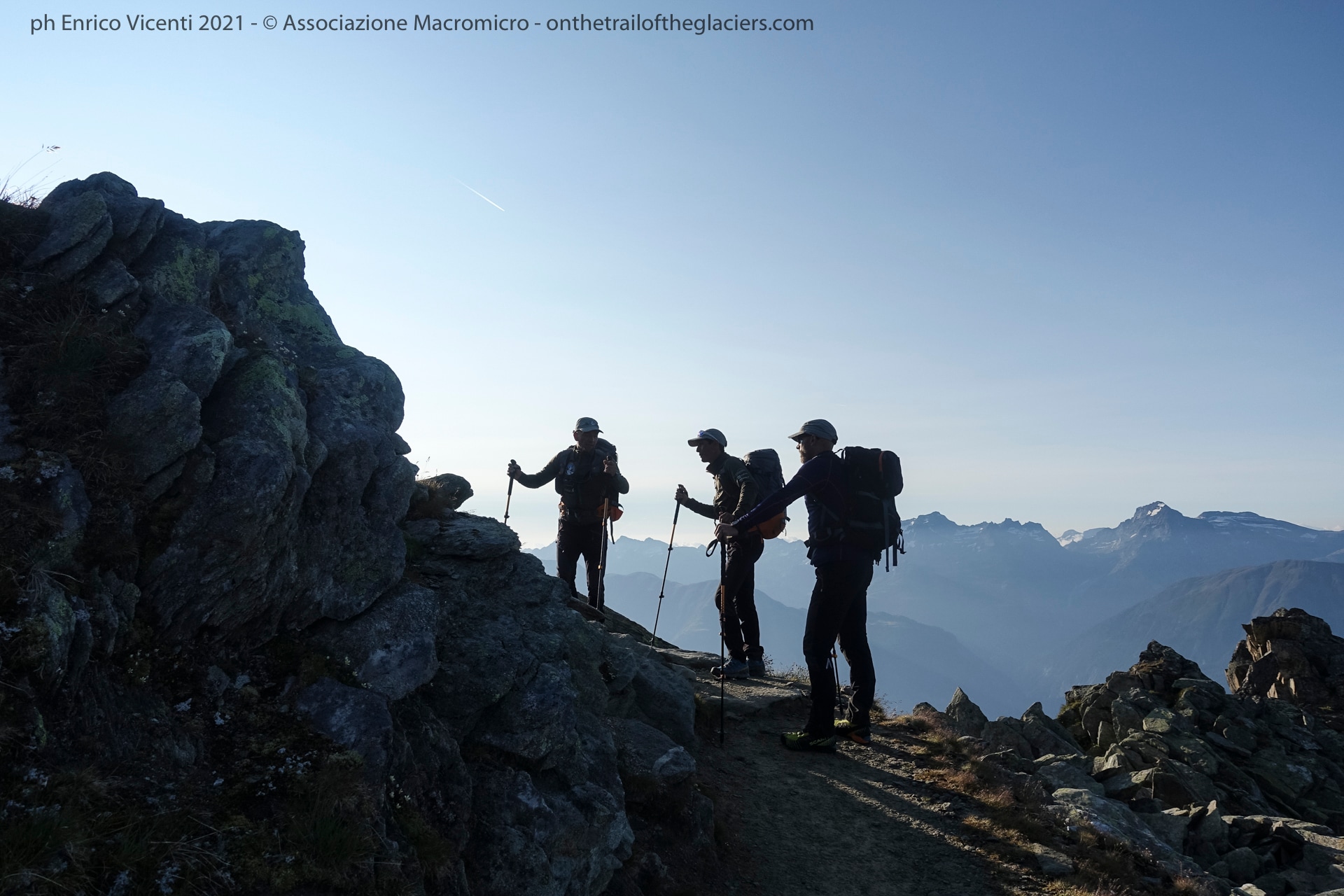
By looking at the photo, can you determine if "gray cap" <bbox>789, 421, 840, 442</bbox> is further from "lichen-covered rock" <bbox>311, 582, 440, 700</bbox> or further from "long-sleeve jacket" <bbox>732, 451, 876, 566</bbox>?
"lichen-covered rock" <bbox>311, 582, 440, 700</bbox>

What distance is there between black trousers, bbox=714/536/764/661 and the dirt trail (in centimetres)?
209

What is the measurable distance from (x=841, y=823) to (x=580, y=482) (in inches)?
341

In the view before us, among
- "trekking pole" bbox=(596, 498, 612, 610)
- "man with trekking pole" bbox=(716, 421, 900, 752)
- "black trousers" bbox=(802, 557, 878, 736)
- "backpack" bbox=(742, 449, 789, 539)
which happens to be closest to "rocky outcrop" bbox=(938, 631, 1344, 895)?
"black trousers" bbox=(802, 557, 878, 736)

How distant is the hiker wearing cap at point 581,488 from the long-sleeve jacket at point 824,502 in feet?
18.6

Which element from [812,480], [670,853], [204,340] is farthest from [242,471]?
[812,480]

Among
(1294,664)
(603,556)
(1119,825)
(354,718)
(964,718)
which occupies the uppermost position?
(603,556)

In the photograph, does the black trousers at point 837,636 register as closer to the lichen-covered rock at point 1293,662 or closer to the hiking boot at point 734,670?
the hiking boot at point 734,670

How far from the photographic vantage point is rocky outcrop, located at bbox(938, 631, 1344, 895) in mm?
11078

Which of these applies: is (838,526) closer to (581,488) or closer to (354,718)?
(581,488)

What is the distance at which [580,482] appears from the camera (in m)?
16.5

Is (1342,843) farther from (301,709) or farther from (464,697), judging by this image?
(301,709)

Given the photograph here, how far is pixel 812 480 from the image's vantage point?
11.5 metres

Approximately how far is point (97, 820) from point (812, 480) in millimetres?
9024

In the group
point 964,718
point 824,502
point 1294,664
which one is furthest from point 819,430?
point 1294,664
